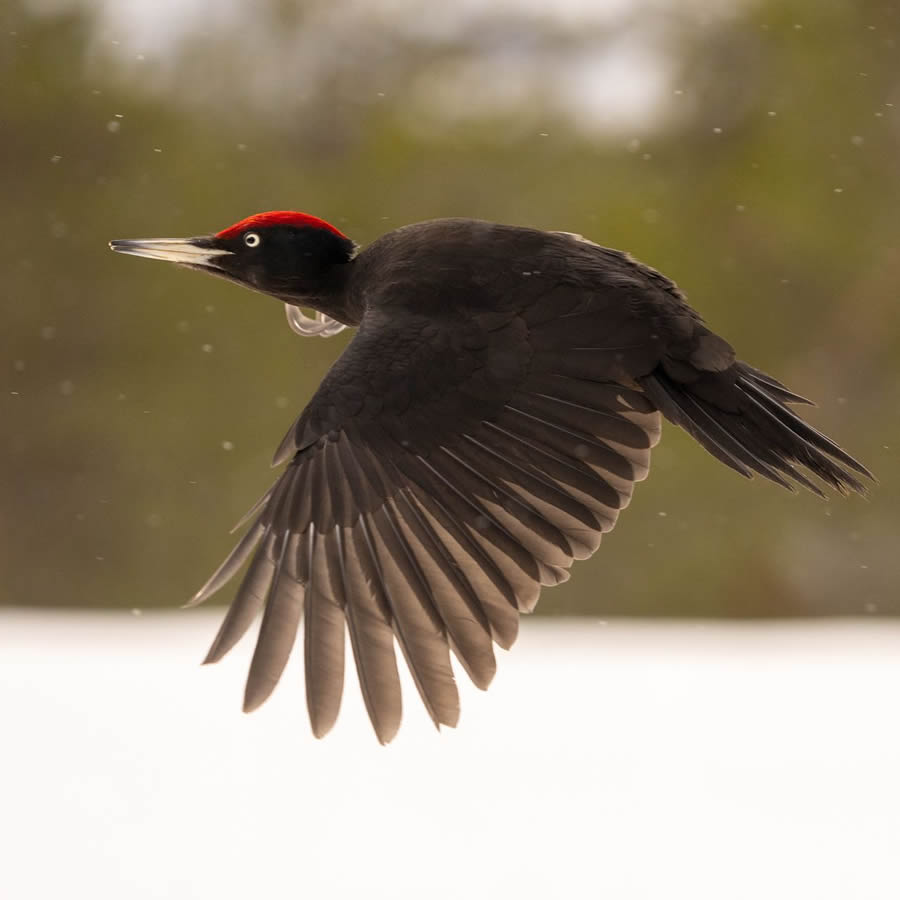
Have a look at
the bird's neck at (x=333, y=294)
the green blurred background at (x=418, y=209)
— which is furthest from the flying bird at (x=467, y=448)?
the green blurred background at (x=418, y=209)

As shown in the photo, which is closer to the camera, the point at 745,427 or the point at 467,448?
the point at 467,448

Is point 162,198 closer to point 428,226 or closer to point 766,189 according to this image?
point 766,189

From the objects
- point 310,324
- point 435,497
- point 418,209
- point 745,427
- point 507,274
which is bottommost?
point 435,497

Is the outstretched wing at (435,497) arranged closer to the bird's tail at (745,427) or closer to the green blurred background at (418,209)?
the bird's tail at (745,427)

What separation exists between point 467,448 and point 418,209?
3.91m

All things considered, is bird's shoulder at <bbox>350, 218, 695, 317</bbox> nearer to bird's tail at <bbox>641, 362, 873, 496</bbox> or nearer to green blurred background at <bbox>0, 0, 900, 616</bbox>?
bird's tail at <bbox>641, 362, 873, 496</bbox>

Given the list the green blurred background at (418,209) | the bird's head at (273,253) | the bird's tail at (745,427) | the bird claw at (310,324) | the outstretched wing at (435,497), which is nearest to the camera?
the outstretched wing at (435,497)

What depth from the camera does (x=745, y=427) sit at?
10.3ft

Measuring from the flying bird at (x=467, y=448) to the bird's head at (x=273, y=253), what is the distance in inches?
3.3

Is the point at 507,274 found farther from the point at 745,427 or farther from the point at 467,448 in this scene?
the point at 745,427

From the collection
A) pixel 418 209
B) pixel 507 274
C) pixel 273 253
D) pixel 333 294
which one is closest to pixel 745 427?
pixel 507 274

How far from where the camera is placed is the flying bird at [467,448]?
2.66m

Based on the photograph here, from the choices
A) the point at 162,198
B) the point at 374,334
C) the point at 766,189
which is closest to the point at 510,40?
the point at 766,189

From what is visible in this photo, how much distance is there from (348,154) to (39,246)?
158 cm
